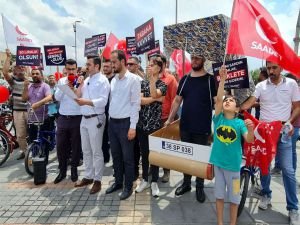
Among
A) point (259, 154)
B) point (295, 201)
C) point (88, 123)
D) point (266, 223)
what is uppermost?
point (88, 123)

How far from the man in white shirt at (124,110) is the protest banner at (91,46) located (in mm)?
5631

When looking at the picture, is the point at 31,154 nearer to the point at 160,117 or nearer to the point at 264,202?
the point at 160,117

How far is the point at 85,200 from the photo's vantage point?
459cm

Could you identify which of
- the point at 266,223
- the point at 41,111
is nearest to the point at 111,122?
the point at 41,111

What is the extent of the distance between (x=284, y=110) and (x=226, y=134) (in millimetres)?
1037

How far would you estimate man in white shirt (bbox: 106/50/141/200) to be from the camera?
450cm

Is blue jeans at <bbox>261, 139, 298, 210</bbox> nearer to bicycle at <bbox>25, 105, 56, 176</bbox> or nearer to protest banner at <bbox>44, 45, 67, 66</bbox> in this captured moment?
bicycle at <bbox>25, 105, 56, 176</bbox>

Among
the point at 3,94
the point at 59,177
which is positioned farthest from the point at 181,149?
the point at 3,94

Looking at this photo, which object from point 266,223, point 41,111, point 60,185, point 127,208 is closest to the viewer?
point 266,223

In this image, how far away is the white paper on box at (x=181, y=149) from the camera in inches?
150

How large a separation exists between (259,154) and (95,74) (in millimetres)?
2704

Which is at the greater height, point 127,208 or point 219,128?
point 219,128

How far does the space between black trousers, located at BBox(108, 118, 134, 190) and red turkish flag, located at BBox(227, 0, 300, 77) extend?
1.88m

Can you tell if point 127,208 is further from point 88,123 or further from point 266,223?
point 266,223
